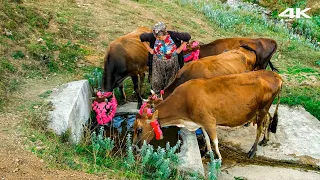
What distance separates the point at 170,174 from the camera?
629cm

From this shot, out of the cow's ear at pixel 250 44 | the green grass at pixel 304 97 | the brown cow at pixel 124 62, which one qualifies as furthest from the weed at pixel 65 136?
the green grass at pixel 304 97

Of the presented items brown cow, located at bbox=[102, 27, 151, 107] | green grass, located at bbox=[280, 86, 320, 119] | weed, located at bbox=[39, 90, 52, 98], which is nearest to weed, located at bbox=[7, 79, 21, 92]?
weed, located at bbox=[39, 90, 52, 98]

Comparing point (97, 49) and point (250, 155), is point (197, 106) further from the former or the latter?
point (97, 49)

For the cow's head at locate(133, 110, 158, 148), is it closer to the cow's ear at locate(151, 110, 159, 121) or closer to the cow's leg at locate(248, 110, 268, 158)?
the cow's ear at locate(151, 110, 159, 121)

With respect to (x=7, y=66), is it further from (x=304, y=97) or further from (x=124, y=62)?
(x=304, y=97)

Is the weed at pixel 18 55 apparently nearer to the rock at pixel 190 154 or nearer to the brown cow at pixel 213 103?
the brown cow at pixel 213 103

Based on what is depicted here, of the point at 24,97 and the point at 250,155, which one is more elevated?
the point at 24,97

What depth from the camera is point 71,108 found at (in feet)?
23.5

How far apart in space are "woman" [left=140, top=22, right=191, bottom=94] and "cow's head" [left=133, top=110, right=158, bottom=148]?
4.87 ft

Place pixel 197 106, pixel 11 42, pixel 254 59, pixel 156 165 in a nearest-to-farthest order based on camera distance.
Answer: pixel 156 165, pixel 197 106, pixel 254 59, pixel 11 42

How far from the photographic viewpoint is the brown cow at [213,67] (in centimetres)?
773

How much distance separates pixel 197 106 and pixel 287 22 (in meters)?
13.3

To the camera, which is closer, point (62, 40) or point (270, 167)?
point (270, 167)

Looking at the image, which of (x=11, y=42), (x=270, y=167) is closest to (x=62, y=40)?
(x=11, y=42)
